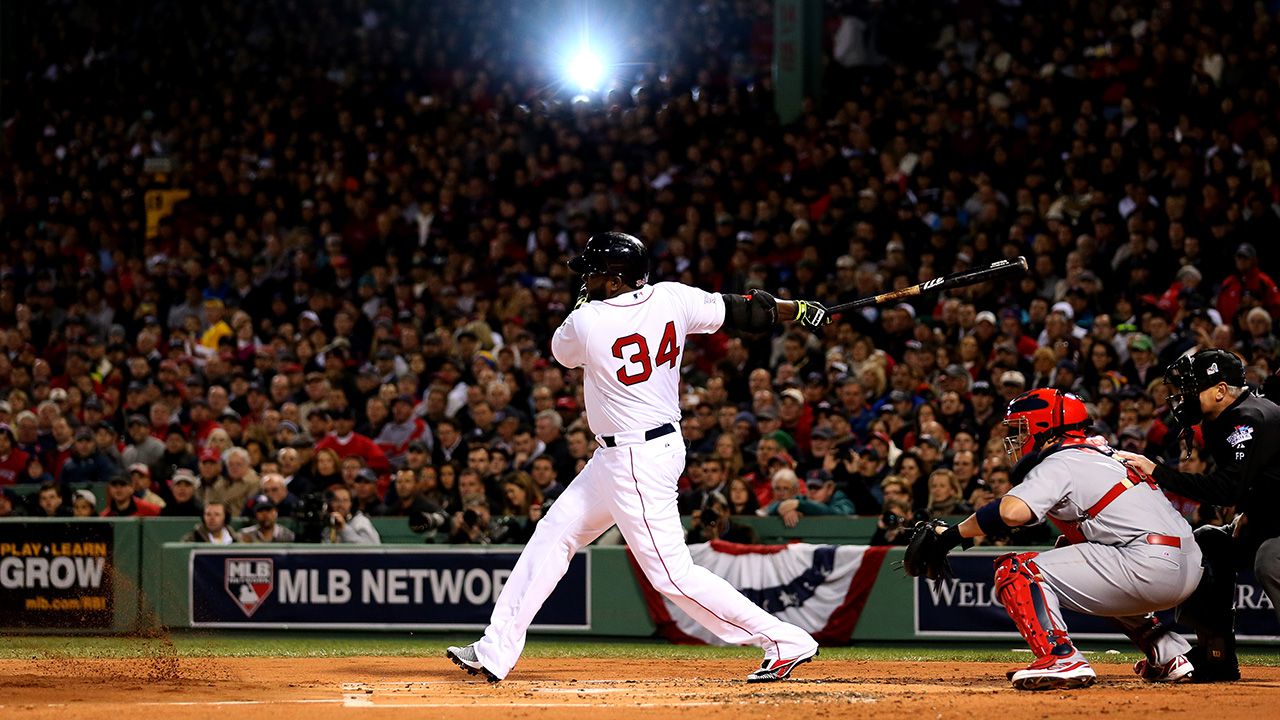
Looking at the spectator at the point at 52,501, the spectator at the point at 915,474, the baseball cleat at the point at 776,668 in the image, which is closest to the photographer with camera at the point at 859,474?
the spectator at the point at 915,474

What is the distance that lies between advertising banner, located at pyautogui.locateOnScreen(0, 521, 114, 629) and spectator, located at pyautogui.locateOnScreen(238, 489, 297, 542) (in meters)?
1.12

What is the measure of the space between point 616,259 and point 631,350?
46cm

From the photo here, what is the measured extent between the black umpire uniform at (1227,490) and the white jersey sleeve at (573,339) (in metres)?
2.65

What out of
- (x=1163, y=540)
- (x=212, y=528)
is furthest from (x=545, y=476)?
(x=1163, y=540)

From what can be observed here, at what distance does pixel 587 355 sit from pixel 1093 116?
32.7 ft

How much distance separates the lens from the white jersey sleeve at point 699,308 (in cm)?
743

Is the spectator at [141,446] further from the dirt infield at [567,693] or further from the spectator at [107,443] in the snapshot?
the dirt infield at [567,693]

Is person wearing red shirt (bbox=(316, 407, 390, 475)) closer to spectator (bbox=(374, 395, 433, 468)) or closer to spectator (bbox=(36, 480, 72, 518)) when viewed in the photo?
spectator (bbox=(374, 395, 433, 468))

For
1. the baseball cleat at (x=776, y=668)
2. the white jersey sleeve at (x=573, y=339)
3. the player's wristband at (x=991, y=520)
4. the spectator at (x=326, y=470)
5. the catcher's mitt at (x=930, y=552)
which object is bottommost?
the baseball cleat at (x=776, y=668)

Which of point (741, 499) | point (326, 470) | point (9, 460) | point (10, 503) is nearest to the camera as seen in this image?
point (741, 499)

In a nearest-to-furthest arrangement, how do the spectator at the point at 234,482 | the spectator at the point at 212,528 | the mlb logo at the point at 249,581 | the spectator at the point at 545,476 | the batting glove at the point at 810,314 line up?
1. the batting glove at the point at 810,314
2. the mlb logo at the point at 249,581
3. the spectator at the point at 212,528
4. the spectator at the point at 545,476
5. the spectator at the point at 234,482

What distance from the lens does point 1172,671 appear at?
7.49m

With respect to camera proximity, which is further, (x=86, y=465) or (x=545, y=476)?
(x=86, y=465)

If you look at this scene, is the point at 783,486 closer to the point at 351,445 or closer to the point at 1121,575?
the point at 351,445
